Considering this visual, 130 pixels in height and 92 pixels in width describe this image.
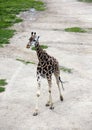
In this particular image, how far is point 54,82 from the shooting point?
66.5 ft

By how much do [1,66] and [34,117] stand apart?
763 centimetres

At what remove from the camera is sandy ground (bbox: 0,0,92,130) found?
625 inches

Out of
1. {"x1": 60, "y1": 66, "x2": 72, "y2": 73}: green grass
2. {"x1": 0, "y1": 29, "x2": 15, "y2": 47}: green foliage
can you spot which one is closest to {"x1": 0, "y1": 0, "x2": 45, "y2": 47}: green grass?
{"x1": 0, "y1": 29, "x2": 15, "y2": 47}: green foliage

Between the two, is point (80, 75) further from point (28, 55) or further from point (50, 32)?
point (50, 32)

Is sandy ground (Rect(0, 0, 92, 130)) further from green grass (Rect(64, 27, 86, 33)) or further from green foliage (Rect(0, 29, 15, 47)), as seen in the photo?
green grass (Rect(64, 27, 86, 33))

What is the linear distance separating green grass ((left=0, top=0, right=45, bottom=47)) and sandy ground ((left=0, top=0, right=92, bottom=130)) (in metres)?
0.78

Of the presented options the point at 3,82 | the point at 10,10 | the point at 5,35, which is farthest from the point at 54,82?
the point at 10,10

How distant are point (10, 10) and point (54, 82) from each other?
22338 millimetres

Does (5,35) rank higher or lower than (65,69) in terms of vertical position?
higher

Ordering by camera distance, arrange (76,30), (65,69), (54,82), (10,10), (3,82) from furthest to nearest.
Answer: (10,10), (76,30), (65,69), (3,82), (54,82)

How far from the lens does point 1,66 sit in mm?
23297

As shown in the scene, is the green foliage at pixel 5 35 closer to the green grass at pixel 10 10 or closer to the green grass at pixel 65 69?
the green grass at pixel 10 10

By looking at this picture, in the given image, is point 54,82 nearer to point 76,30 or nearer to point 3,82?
point 3,82

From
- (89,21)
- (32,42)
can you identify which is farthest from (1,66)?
(89,21)
